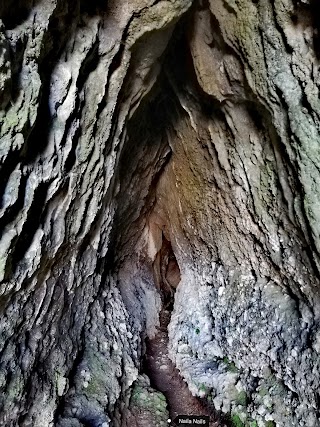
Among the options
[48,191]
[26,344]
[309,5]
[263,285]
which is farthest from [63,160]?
[263,285]

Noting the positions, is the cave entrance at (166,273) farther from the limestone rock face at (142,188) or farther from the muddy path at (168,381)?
the limestone rock face at (142,188)

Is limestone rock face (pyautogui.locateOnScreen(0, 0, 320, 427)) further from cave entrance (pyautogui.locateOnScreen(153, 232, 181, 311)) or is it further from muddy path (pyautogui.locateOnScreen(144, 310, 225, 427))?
cave entrance (pyautogui.locateOnScreen(153, 232, 181, 311))

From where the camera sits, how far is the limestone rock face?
8.05ft

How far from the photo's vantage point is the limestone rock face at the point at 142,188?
2453 mm

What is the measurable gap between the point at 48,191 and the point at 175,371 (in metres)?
2.89

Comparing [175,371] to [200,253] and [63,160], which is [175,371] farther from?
[63,160]

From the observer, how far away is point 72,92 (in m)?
2.62

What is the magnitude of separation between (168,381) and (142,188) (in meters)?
2.25

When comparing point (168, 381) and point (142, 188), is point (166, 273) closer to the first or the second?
point (142, 188)

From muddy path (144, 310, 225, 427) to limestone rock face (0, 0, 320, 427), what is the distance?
11 cm

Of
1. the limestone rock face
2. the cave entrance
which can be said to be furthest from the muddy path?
the cave entrance

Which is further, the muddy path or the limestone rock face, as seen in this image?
the muddy path

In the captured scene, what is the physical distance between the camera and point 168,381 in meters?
4.51

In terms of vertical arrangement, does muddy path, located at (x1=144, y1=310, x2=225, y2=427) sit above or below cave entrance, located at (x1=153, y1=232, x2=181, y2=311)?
below
